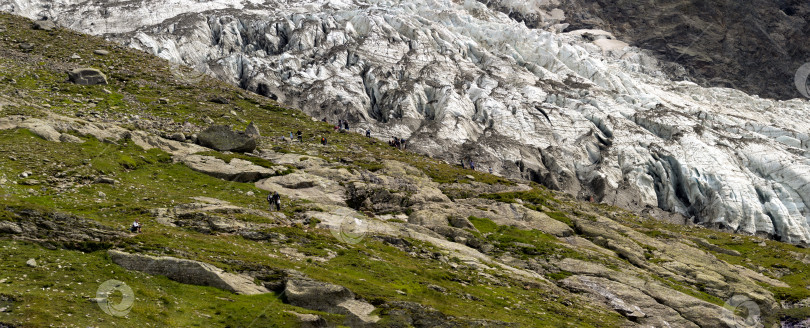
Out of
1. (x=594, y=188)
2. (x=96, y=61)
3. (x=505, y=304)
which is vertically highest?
(x=505, y=304)

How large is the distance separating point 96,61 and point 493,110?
88966 mm

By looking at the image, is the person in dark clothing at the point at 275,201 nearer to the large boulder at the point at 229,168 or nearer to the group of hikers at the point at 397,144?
the large boulder at the point at 229,168

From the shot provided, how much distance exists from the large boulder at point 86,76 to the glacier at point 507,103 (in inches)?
1830

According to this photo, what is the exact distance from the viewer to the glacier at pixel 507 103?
115 metres

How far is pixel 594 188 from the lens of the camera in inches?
4530

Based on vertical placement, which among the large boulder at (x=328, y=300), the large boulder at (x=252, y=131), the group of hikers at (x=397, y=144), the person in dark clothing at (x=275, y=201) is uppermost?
the large boulder at (x=328, y=300)

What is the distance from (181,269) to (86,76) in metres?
65.3

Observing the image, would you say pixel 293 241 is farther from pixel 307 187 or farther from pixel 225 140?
pixel 225 140

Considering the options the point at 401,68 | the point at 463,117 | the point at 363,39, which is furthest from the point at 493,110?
the point at 363,39

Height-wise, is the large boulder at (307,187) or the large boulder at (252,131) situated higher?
the large boulder at (307,187)

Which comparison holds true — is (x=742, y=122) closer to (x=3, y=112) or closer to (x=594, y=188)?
(x=594, y=188)

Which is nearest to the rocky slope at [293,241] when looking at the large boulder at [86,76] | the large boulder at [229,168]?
the large boulder at [229,168]

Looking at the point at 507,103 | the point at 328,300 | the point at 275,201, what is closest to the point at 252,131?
the point at 275,201

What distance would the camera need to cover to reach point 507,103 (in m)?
135
